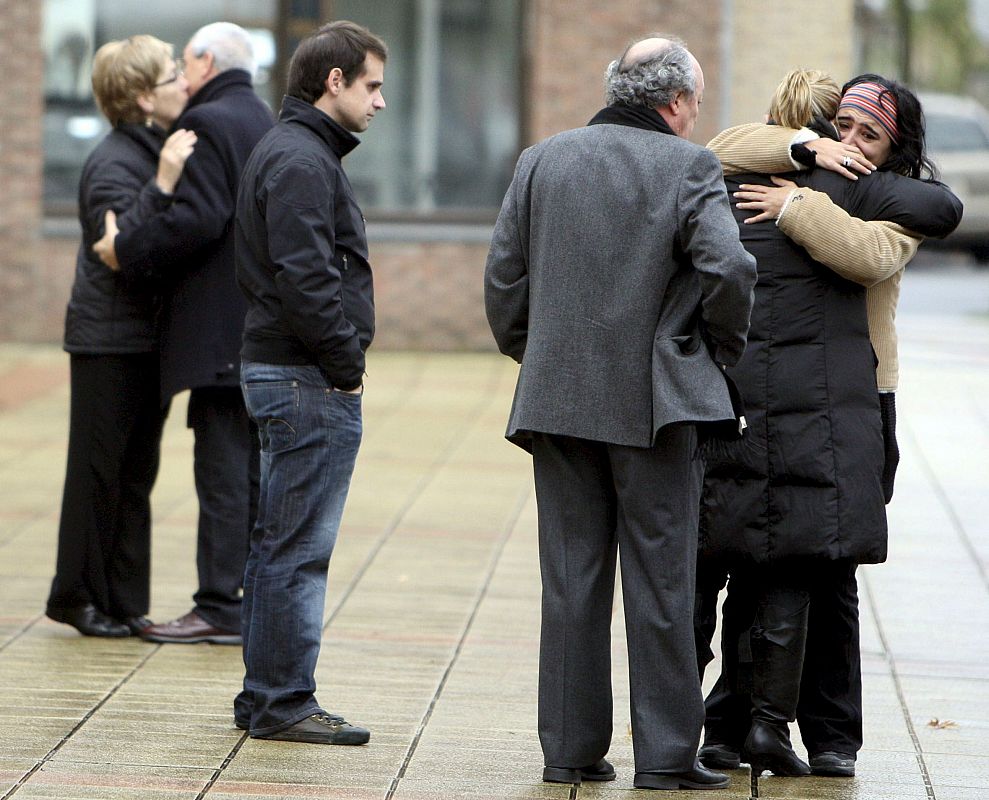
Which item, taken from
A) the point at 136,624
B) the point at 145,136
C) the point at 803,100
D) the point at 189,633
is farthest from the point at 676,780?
the point at 145,136

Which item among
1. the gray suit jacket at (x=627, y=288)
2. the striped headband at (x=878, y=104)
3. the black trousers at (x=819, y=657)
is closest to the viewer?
the gray suit jacket at (x=627, y=288)

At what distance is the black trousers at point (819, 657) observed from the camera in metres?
4.41

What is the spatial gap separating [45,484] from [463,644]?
3499 millimetres

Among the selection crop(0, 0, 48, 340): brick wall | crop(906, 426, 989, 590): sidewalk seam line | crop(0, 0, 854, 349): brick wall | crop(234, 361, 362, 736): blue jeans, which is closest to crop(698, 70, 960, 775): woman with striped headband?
crop(234, 361, 362, 736): blue jeans

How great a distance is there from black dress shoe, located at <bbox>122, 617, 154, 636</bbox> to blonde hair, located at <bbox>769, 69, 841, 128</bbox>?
2716 millimetres

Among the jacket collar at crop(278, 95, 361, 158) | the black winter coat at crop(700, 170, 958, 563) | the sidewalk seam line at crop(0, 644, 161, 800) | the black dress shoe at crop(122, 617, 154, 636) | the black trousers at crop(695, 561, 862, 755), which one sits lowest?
the black dress shoe at crop(122, 617, 154, 636)

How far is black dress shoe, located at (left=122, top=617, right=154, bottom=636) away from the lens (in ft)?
18.8

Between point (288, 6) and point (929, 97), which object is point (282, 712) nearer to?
point (288, 6)

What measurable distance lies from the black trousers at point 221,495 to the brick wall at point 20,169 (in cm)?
849

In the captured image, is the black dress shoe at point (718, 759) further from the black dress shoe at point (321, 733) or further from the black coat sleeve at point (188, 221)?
the black coat sleeve at point (188, 221)

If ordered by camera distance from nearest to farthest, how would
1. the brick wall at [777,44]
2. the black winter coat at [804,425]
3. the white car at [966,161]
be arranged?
the black winter coat at [804,425] < the brick wall at [777,44] < the white car at [966,161]

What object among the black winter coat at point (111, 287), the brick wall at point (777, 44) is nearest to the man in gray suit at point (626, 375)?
the black winter coat at point (111, 287)

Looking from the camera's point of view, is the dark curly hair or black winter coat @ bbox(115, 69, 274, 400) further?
black winter coat @ bbox(115, 69, 274, 400)

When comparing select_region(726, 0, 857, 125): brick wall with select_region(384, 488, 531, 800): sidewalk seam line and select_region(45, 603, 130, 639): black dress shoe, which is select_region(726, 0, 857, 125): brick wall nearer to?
select_region(384, 488, 531, 800): sidewalk seam line
